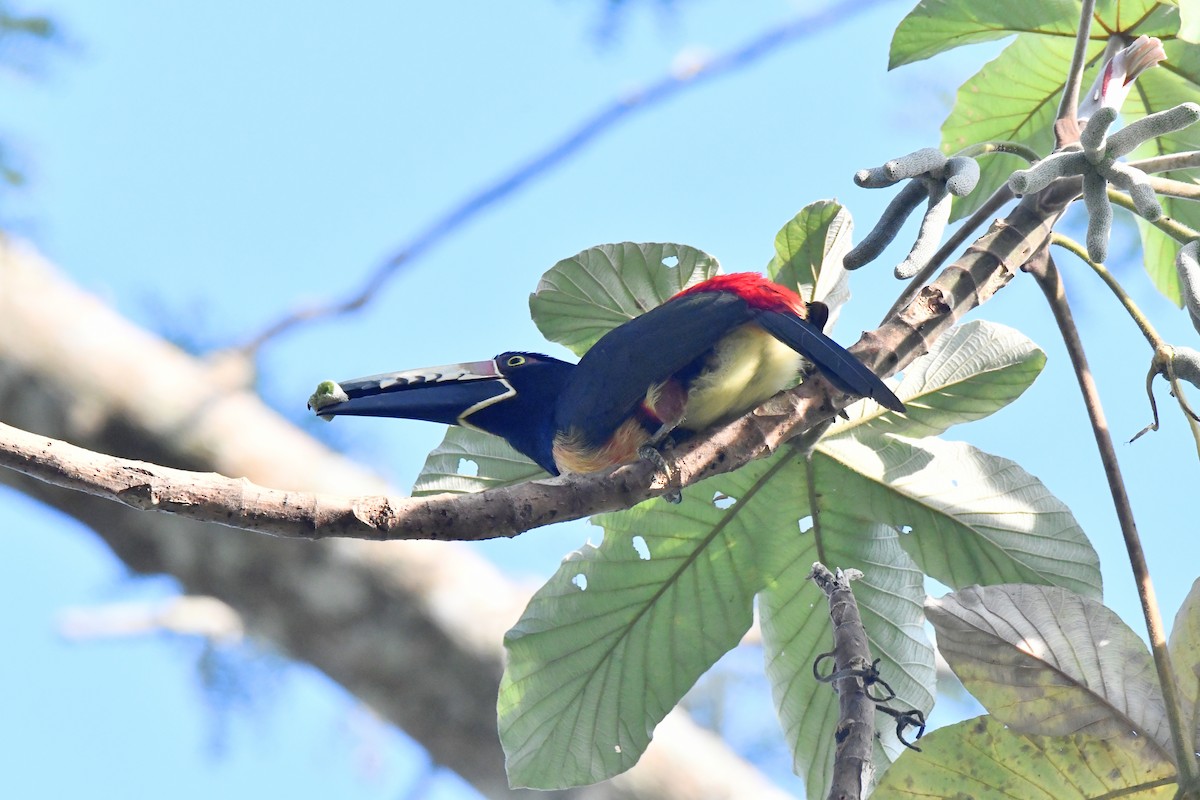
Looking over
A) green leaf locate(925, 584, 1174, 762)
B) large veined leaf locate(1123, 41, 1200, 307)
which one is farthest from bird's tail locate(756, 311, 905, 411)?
large veined leaf locate(1123, 41, 1200, 307)

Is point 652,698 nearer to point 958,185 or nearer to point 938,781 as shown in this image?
point 938,781

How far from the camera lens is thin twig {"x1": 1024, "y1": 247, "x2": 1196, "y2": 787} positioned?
1547mm

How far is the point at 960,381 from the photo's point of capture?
7.08 ft

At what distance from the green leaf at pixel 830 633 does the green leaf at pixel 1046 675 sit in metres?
0.49

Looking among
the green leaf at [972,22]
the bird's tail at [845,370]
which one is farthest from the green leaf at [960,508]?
the green leaf at [972,22]

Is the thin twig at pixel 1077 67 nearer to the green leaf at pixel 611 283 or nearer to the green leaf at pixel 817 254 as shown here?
the green leaf at pixel 817 254

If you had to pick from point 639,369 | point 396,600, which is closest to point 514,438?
point 639,369

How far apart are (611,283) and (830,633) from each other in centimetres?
77

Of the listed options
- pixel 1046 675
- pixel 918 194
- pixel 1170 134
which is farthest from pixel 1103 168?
pixel 1170 134

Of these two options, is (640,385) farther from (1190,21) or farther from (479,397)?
(1190,21)

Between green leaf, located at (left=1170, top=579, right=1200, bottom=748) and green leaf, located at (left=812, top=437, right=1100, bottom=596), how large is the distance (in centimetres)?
43

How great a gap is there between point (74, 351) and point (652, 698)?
271 cm

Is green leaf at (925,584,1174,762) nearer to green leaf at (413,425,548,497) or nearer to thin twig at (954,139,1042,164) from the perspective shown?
thin twig at (954,139,1042,164)

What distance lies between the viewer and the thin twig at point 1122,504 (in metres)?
1.55
